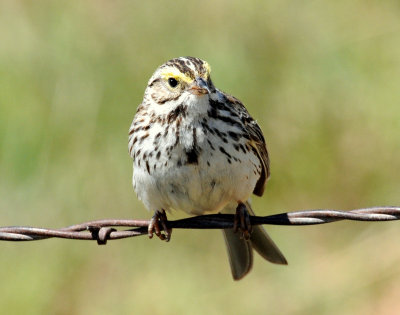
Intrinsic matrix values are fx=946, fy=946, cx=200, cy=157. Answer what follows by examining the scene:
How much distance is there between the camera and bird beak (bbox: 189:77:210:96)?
5.00 meters

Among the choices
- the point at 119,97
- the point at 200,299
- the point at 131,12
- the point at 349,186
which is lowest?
the point at 200,299

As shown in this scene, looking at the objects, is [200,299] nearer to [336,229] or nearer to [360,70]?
[336,229]

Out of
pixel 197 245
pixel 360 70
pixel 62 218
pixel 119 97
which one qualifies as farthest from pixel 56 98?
pixel 360 70

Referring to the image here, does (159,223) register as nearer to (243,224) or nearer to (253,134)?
(243,224)

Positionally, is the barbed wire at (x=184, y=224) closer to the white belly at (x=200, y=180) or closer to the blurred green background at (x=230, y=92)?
the white belly at (x=200, y=180)

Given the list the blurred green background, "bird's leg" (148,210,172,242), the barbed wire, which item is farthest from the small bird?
the blurred green background

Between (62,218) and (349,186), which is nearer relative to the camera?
(62,218)

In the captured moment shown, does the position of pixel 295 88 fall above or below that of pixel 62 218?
above

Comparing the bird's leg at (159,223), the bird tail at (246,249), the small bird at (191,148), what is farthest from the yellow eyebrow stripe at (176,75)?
the bird tail at (246,249)

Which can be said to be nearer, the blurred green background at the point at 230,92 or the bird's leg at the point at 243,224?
the bird's leg at the point at 243,224

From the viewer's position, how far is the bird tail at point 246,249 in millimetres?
5488

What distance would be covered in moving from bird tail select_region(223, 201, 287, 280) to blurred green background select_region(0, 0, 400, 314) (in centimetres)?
120

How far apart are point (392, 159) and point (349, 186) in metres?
0.40

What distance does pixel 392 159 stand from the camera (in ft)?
24.2
